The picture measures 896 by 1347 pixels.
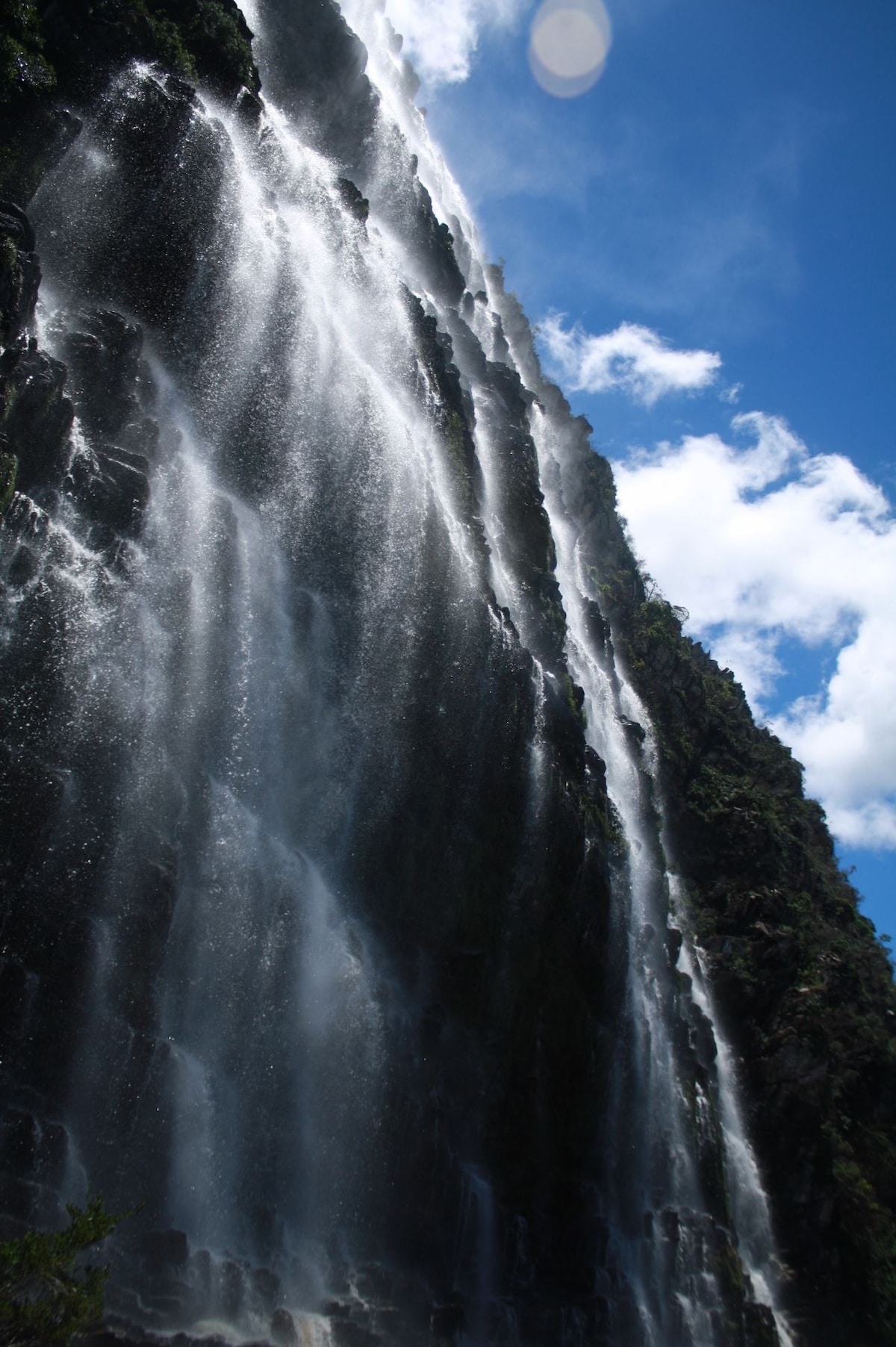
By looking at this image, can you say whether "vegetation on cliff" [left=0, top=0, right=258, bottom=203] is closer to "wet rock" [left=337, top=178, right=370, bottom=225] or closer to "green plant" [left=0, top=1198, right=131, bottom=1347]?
"wet rock" [left=337, top=178, right=370, bottom=225]

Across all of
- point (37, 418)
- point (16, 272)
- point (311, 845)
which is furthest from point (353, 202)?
point (311, 845)

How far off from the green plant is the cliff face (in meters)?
2.73

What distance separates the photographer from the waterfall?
1614 centimetres

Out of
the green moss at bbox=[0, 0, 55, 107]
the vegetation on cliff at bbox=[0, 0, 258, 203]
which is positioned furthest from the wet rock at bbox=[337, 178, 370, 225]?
the green moss at bbox=[0, 0, 55, 107]

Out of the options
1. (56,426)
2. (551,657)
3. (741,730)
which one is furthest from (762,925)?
(56,426)

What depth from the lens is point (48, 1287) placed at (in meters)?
11.7

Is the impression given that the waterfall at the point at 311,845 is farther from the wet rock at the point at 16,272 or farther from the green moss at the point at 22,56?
the green moss at the point at 22,56

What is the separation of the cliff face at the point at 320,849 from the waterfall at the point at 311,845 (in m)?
0.08

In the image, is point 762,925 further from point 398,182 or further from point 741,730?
point 398,182

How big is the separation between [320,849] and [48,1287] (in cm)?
933

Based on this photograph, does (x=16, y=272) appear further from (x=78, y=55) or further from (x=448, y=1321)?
(x=448, y=1321)

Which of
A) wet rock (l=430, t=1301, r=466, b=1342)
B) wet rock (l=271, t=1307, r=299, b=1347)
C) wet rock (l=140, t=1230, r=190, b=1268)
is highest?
wet rock (l=140, t=1230, r=190, b=1268)

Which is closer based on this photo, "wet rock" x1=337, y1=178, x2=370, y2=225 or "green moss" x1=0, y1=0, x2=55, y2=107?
"green moss" x1=0, y1=0, x2=55, y2=107

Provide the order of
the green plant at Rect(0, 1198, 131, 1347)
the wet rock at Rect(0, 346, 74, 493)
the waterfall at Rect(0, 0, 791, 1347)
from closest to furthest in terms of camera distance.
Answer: the green plant at Rect(0, 1198, 131, 1347)
the waterfall at Rect(0, 0, 791, 1347)
the wet rock at Rect(0, 346, 74, 493)
